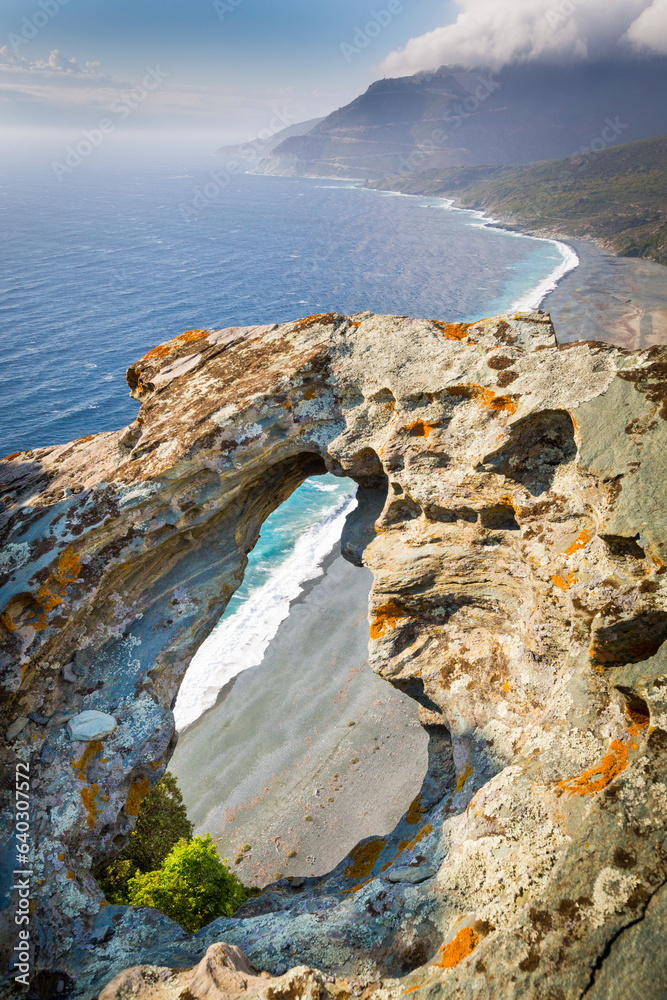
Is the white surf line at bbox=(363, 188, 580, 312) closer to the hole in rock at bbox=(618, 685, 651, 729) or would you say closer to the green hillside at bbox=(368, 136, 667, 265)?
the green hillside at bbox=(368, 136, 667, 265)

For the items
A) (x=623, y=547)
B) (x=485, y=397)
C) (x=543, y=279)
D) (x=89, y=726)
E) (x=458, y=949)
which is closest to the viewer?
(x=458, y=949)

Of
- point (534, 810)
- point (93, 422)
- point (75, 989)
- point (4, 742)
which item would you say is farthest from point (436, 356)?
point (93, 422)

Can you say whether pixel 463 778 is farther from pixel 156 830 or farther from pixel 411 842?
pixel 156 830

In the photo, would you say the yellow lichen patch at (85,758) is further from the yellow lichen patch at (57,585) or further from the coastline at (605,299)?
the coastline at (605,299)

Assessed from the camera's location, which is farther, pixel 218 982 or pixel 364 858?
pixel 364 858

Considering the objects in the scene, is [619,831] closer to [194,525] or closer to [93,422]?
[194,525]

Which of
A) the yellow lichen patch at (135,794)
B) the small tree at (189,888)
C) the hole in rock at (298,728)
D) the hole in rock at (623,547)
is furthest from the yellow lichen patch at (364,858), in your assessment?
the hole in rock at (623,547)

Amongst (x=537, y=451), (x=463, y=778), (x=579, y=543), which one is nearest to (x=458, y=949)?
(x=463, y=778)
